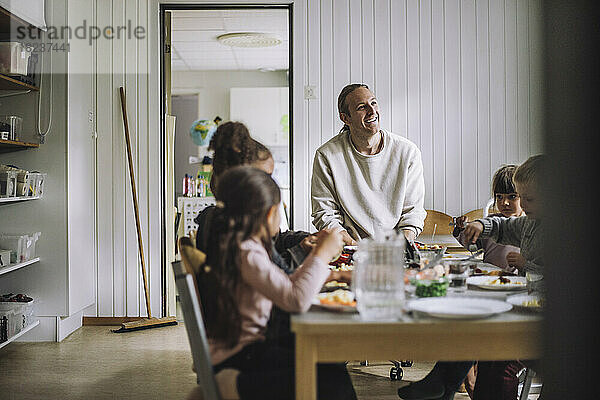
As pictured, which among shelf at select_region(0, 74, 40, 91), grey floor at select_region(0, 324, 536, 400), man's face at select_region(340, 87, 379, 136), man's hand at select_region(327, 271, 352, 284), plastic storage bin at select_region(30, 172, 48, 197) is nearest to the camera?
man's hand at select_region(327, 271, 352, 284)

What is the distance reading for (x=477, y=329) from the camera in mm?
1379

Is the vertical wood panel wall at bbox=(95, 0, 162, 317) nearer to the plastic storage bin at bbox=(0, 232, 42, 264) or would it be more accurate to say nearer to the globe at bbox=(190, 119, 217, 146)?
the plastic storage bin at bbox=(0, 232, 42, 264)

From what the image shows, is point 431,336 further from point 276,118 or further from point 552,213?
point 276,118

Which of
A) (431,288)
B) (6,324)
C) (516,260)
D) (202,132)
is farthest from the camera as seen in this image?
(202,132)

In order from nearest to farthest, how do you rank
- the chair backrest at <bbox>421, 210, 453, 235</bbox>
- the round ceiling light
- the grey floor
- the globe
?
the grey floor, the chair backrest at <bbox>421, 210, 453, 235</bbox>, the round ceiling light, the globe

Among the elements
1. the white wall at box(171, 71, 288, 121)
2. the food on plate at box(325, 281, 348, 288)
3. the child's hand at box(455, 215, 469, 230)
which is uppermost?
the white wall at box(171, 71, 288, 121)

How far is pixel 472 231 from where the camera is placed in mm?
2371

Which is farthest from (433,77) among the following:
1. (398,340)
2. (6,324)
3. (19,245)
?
(398,340)

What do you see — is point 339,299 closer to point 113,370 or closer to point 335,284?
point 335,284

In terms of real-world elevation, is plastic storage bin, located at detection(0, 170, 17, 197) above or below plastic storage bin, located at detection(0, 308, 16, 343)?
above

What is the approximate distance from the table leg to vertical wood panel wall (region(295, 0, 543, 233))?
123 inches

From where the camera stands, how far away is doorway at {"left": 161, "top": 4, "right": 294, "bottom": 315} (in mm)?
6102

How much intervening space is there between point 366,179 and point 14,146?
7.21 ft

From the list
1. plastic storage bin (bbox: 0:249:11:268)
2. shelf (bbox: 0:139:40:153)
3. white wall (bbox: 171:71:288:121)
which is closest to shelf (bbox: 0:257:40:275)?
plastic storage bin (bbox: 0:249:11:268)
